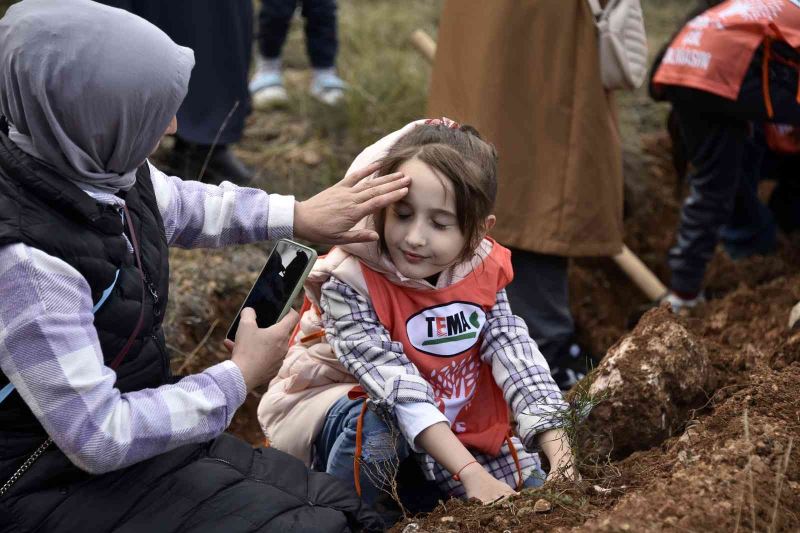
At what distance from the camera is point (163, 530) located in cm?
192

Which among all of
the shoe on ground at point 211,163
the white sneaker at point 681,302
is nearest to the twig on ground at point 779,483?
the white sneaker at point 681,302

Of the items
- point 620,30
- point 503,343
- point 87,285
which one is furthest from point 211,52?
point 87,285

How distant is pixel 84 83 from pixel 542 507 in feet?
4.16

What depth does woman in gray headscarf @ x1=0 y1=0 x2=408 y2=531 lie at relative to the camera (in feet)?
5.47

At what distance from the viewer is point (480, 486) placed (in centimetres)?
218

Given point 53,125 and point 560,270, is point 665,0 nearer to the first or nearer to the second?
point 560,270

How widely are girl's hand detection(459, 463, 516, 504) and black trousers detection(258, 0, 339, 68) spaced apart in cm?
320

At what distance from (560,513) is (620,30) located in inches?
72.9

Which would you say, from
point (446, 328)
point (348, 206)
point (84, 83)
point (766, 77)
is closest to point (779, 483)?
point (446, 328)

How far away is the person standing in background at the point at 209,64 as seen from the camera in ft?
12.2

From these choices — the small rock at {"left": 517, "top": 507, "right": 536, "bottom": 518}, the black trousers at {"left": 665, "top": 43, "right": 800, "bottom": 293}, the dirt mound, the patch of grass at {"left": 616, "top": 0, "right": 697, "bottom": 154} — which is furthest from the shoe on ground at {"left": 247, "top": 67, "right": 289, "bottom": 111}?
the small rock at {"left": 517, "top": 507, "right": 536, "bottom": 518}

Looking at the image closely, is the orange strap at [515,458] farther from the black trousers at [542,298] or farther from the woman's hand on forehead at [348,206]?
the black trousers at [542,298]

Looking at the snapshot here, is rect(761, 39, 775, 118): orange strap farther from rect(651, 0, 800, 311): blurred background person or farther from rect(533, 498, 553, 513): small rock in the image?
rect(533, 498, 553, 513): small rock

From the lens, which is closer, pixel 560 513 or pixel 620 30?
pixel 560 513
